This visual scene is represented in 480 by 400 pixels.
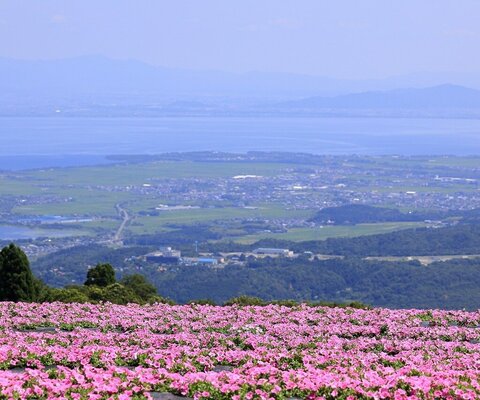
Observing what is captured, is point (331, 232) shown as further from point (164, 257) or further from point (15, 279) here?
point (15, 279)

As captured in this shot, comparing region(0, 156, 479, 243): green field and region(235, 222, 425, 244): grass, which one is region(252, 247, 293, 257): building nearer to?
region(235, 222, 425, 244): grass

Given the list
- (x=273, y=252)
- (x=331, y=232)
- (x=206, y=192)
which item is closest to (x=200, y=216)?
(x=331, y=232)

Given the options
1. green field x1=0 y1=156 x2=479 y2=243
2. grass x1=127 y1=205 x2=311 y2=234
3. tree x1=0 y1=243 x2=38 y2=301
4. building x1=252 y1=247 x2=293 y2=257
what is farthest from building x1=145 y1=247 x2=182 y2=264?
tree x1=0 y1=243 x2=38 y2=301

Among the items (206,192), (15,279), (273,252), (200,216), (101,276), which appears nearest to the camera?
(15,279)

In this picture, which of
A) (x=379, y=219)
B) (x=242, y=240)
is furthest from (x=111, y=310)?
(x=379, y=219)

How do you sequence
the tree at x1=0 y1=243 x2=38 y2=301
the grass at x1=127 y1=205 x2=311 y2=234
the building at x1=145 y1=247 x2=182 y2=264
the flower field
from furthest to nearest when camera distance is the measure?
the grass at x1=127 y1=205 x2=311 y2=234 < the building at x1=145 y1=247 x2=182 y2=264 < the tree at x1=0 y1=243 x2=38 y2=301 < the flower field

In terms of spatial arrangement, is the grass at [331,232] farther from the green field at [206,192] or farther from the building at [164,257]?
the building at [164,257]
